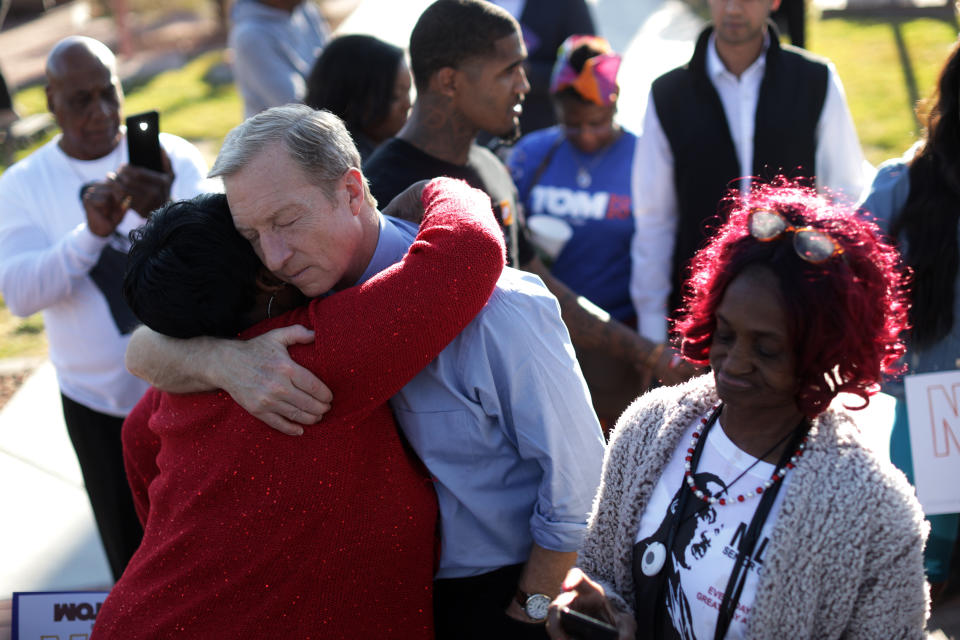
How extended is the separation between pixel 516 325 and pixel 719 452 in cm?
49

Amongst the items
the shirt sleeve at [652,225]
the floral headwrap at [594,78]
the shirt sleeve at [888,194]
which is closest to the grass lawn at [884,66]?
the floral headwrap at [594,78]

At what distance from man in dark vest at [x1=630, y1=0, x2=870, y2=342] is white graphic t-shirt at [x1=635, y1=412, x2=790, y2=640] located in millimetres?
1871

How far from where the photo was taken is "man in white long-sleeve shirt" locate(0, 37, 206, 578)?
296 cm

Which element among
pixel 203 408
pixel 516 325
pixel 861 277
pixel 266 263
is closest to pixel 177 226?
pixel 266 263

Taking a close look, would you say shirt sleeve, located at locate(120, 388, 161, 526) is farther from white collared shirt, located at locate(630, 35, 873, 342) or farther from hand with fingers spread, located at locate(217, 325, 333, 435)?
white collared shirt, located at locate(630, 35, 873, 342)

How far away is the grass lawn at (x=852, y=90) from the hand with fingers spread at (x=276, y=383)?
16.5 ft

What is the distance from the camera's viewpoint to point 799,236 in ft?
5.32

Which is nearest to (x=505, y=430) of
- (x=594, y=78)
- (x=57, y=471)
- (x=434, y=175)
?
(x=434, y=175)

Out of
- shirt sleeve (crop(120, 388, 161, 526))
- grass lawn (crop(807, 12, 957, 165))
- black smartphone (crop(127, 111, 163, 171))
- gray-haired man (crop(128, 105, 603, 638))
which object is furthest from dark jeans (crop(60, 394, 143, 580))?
grass lawn (crop(807, 12, 957, 165))

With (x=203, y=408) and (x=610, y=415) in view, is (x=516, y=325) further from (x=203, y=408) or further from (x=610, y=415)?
(x=610, y=415)

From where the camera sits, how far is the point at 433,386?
202 cm

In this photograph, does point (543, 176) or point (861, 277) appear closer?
point (861, 277)

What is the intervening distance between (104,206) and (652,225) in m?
2.03

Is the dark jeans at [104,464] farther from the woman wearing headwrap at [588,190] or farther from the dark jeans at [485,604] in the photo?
the woman wearing headwrap at [588,190]
